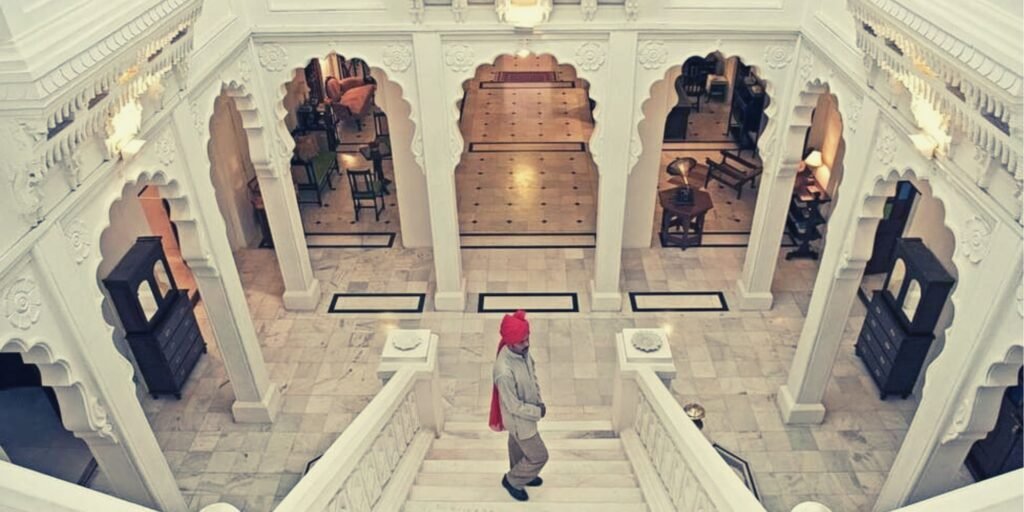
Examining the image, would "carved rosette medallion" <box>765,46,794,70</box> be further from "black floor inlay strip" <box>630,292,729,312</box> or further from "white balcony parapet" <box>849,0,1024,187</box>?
"black floor inlay strip" <box>630,292,729,312</box>

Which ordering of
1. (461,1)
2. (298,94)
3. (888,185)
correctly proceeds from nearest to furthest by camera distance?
(888,185), (461,1), (298,94)

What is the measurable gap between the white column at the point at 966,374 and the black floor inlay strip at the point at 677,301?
3.44 metres

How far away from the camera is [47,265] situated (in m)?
3.41

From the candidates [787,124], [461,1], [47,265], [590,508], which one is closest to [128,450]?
[47,265]

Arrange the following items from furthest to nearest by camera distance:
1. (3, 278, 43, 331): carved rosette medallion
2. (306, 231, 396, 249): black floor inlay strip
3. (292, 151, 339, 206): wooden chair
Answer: (292, 151, 339, 206): wooden chair, (306, 231, 396, 249): black floor inlay strip, (3, 278, 43, 331): carved rosette medallion

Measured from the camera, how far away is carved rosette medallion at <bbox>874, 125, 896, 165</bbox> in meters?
4.40

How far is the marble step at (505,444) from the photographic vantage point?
16.2 feet

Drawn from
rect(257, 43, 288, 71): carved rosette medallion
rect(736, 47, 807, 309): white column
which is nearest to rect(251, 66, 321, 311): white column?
rect(257, 43, 288, 71): carved rosette medallion

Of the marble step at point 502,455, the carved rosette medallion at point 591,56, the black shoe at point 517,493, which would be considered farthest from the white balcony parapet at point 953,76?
the black shoe at point 517,493

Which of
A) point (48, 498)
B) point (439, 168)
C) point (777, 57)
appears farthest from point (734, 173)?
point (48, 498)

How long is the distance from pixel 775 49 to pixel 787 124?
0.69 metres

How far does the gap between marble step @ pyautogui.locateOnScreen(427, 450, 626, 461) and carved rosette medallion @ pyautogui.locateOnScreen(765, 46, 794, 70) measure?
3723mm

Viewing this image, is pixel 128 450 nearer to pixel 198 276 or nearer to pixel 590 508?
pixel 198 276

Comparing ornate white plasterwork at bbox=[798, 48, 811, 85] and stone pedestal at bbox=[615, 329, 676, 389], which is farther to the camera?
ornate white plasterwork at bbox=[798, 48, 811, 85]
